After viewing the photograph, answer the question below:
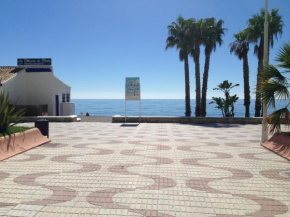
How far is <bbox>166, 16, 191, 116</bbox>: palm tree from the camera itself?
2414 centimetres

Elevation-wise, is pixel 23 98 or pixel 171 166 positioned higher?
pixel 23 98

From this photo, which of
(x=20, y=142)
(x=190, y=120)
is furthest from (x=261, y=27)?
(x=20, y=142)

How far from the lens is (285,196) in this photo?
4668mm

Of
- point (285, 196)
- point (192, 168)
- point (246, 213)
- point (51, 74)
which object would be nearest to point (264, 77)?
point (192, 168)

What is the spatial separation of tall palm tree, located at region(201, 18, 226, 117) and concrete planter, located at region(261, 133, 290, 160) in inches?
602

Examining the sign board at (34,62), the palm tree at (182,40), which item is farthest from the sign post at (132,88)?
the sign board at (34,62)

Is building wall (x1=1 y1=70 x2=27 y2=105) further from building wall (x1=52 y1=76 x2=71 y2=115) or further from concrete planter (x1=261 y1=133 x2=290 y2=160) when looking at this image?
concrete planter (x1=261 y1=133 x2=290 y2=160)

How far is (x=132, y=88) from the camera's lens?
753 inches

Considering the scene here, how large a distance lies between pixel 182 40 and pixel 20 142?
19212mm

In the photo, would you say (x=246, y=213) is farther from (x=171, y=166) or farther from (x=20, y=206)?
(x=20, y=206)

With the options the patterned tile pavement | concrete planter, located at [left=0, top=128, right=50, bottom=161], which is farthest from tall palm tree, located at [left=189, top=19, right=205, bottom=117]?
concrete planter, located at [left=0, top=128, right=50, bottom=161]

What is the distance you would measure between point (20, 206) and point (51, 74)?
21.9 metres

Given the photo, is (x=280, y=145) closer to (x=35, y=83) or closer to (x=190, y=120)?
(x=190, y=120)

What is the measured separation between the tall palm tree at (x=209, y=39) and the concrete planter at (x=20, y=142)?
57.4 feet
